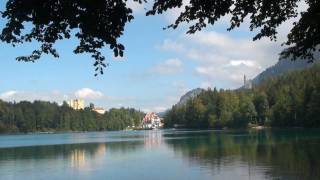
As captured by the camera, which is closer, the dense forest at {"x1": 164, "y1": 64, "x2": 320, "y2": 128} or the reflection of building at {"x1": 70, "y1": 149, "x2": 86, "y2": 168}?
the reflection of building at {"x1": 70, "y1": 149, "x2": 86, "y2": 168}

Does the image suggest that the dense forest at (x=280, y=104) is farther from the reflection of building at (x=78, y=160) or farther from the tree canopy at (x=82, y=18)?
the tree canopy at (x=82, y=18)

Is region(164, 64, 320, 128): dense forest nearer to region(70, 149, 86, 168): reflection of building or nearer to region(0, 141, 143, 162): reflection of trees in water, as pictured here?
region(0, 141, 143, 162): reflection of trees in water

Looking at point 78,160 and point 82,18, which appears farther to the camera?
point 78,160

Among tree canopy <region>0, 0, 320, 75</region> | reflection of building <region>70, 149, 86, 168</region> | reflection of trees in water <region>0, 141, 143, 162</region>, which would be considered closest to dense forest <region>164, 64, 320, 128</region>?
reflection of trees in water <region>0, 141, 143, 162</region>

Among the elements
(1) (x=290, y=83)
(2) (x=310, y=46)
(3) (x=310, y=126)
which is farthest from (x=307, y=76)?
(2) (x=310, y=46)

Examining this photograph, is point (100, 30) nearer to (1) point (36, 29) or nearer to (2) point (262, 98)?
(1) point (36, 29)

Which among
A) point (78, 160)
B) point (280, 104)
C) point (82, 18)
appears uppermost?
point (280, 104)

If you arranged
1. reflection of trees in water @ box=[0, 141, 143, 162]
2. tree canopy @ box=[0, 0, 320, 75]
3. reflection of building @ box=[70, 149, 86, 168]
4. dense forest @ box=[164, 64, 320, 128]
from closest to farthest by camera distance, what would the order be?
tree canopy @ box=[0, 0, 320, 75]
reflection of building @ box=[70, 149, 86, 168]
reflection of trees in water @ box=[0, 141, 143, 162]
dense forest @ box=[164, 64, 320, 128]

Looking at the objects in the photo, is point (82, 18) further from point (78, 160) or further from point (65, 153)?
point (65, 153)

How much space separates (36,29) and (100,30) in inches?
47.9

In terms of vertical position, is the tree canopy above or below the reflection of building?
above

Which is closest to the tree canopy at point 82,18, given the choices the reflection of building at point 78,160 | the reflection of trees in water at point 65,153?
the reflection of building at point 78,160

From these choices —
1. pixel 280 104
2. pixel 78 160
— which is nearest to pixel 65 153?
Result: pixel 78 160

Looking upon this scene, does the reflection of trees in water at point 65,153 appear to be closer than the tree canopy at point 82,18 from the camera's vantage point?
No
